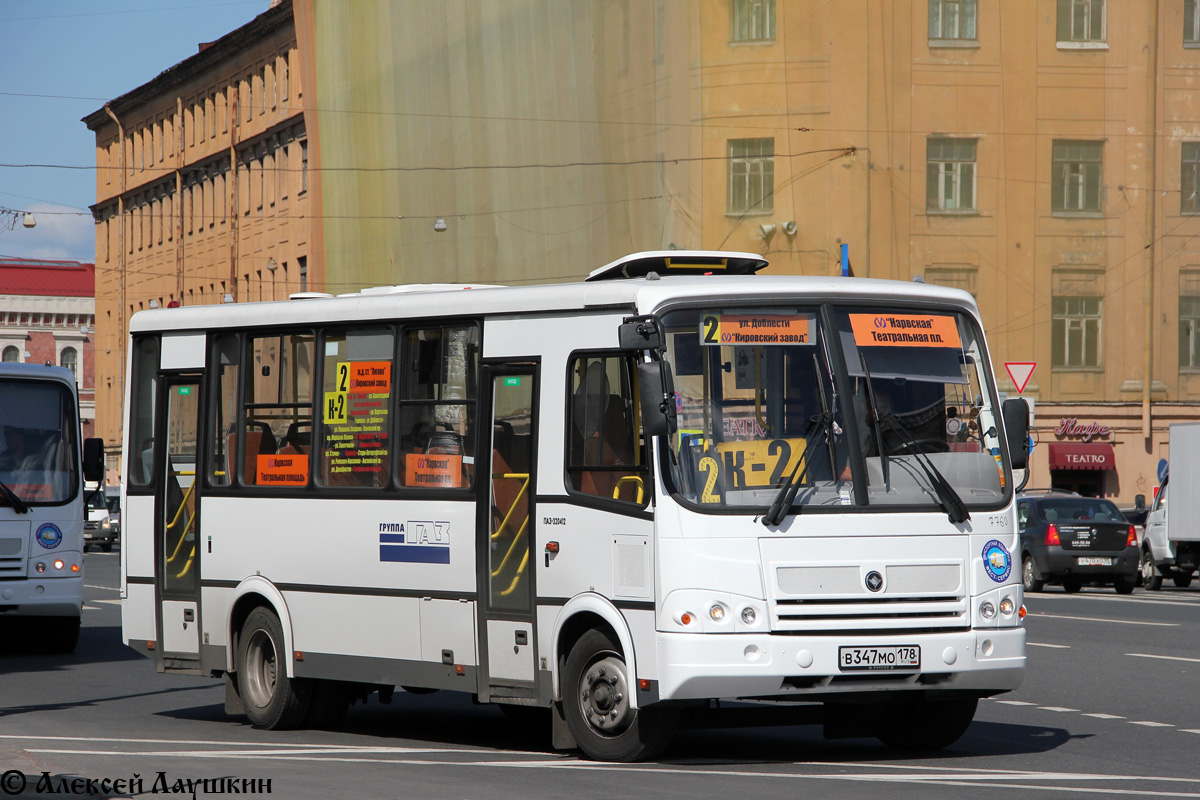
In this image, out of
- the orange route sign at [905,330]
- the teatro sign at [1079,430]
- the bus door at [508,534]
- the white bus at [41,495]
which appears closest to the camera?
the orange route sign at [905,330]

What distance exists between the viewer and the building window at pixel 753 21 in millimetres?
→ 50250

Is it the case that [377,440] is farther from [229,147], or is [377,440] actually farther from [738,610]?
[229,147]

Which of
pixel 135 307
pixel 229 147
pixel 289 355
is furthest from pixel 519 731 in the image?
pixel 135 307

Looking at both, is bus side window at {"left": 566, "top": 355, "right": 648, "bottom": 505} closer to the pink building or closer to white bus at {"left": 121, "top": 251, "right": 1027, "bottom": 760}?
white bus at {"left": 121, "top": 251, "right": 1027, "bottom": 760}

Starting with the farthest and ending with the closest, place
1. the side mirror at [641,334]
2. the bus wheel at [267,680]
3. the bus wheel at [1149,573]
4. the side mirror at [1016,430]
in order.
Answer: the bus wheel at [1149,573], the bus wheel at [267,680], the side mirror at [1016,430], the side mirror at [641,334]

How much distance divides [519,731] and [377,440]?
7.23 feet

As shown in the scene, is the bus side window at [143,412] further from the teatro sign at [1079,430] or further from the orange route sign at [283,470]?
the teatro sign at [1079,430]

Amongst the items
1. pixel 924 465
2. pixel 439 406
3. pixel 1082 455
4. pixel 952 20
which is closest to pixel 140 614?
pixel 439 406

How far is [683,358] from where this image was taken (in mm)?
10609

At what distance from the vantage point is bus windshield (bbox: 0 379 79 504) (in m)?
20.1

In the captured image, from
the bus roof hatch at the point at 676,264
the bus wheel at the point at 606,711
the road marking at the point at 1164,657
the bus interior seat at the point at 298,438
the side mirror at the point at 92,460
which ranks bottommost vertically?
the road marking at the point at 1164,657

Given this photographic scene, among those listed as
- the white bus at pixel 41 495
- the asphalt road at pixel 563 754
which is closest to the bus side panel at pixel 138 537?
the asphalt road at pixel 563 754

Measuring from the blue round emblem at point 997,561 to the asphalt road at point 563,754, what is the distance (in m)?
1.05

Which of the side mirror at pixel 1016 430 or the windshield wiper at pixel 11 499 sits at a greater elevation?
the side mirror at pixel 1016 430
